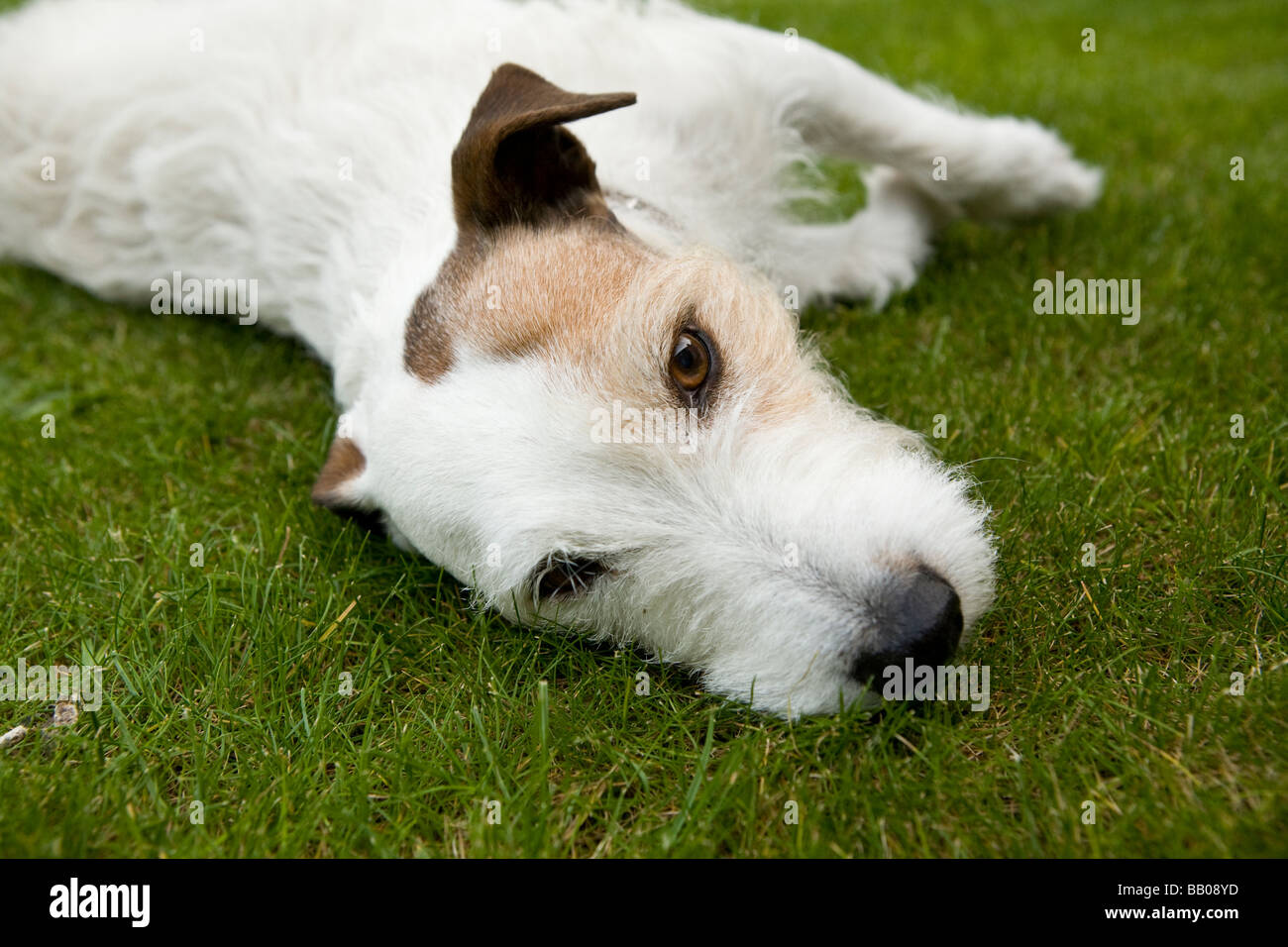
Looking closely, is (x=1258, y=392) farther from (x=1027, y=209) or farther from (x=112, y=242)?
(x=112, y=242)

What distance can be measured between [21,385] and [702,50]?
3620 mm

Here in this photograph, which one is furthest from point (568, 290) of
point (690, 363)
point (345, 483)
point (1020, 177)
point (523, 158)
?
point (1020, 177)

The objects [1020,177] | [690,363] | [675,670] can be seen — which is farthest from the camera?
[1020,177]

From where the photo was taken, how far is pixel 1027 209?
5.31 metres

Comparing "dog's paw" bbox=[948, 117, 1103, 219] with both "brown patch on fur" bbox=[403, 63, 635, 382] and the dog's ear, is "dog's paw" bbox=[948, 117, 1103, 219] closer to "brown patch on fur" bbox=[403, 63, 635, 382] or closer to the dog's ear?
"brown patch on fur" bbox=[403, 63, 635, 382]

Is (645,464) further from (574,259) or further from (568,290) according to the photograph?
(574,259)

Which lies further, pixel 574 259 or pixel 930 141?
pixel 930 141

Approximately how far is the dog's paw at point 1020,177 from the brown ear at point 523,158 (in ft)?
7.79

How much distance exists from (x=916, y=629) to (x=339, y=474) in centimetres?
208

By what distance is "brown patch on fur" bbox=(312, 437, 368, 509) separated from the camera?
141 inches

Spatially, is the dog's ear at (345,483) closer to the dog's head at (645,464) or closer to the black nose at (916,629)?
the dog's head at (645,464)

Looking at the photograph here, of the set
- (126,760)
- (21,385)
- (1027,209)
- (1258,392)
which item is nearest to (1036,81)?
(1027,209)

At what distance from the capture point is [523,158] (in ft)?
11.0

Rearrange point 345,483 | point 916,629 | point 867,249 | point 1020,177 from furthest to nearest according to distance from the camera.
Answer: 1. point 1020,177
2. point 867,249
3. point 345,483
4. point 916,629
